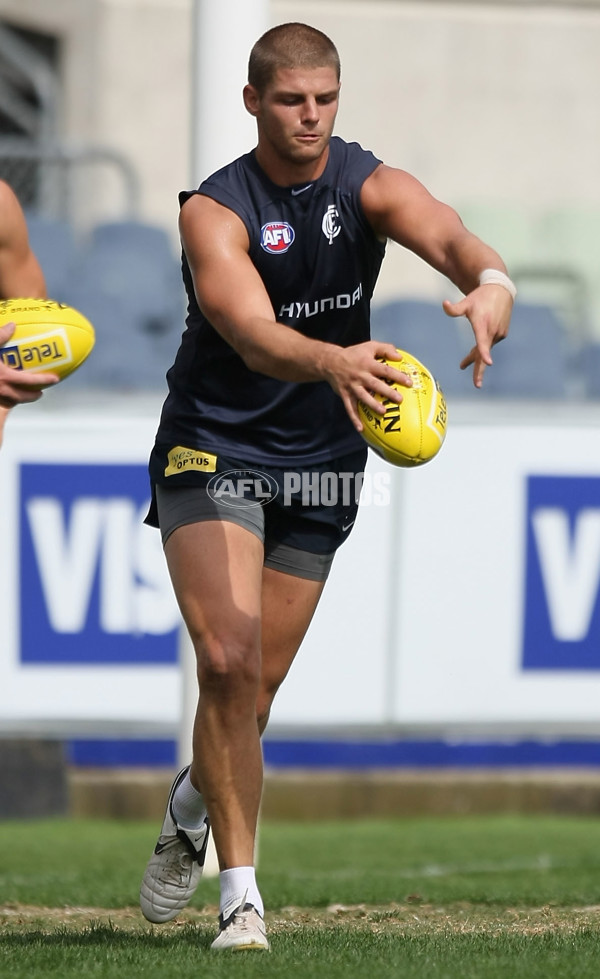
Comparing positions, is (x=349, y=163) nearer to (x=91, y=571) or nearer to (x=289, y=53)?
(x=289, y=53)

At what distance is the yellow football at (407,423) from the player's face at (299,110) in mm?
698

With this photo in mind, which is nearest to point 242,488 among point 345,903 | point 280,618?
point 280,618

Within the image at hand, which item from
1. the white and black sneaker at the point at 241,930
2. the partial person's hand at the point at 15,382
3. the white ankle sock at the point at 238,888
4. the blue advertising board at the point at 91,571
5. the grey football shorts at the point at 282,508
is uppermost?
the partial person's hand at the point at 15,382

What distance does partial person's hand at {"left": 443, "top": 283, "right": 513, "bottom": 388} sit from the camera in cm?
396

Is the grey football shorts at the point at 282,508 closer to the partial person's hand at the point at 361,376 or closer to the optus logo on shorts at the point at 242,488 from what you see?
the optus logo on shorts at the point at 242,488

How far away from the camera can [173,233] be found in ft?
38.8

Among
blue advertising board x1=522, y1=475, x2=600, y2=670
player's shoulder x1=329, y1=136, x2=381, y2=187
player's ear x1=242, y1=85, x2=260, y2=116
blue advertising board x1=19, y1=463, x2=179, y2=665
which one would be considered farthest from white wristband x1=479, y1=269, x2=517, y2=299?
blue advertising board x1=522, y1=475, x2=600, y2=670

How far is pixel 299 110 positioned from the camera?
423cm

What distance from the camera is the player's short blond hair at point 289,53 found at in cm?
423

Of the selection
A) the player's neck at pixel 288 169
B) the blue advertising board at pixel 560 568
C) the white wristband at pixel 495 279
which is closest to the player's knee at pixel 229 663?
the white wristband at pixel 495 279

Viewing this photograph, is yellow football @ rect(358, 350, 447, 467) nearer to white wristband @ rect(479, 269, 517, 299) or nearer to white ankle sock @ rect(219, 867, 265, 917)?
white wristband @ rect(479, 269, 517, 299)

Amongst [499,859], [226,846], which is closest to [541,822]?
[499,859]

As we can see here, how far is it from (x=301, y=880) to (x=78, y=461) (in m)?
2.99

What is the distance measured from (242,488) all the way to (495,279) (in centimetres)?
94
